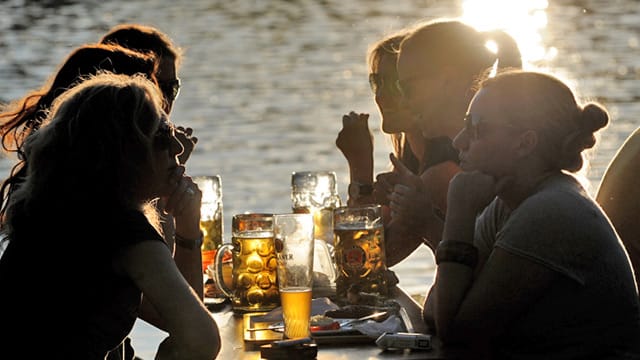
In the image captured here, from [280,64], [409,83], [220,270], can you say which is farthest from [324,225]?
[280,64]

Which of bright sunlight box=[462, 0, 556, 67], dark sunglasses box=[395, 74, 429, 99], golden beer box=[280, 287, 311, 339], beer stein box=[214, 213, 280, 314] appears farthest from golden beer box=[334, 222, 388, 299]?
bright sunlight box=[462, 0, 556, 67]

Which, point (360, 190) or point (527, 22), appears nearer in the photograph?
point (360, 190)

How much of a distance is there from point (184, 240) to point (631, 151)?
1.16m

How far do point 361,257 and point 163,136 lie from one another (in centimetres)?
70

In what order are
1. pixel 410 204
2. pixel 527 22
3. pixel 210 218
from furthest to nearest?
1. pixel 527 22
2. pixel 210 218
3. pixel 410 204

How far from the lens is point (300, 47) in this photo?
19125mm

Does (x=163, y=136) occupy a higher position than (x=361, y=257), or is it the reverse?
(x=163, y=136)

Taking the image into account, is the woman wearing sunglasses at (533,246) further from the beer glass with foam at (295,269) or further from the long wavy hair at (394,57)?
the long wavy hair at (394,57)

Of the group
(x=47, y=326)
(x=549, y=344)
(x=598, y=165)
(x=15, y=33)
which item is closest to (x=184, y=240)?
(x=47, y=326)

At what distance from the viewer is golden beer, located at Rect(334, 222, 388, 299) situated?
2934 millimetres

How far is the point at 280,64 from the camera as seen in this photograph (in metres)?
16.9

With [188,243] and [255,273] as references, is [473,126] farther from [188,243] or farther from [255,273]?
[188,243]

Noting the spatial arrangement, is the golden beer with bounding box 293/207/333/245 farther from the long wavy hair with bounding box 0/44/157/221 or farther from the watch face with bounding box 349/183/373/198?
the long wavy hair with bounding box 0/44/157/221

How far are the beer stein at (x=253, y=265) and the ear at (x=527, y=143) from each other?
73 cm
